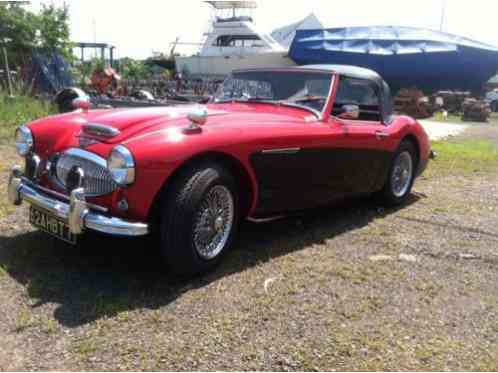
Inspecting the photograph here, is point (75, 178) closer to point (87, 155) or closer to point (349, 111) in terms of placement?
point (87, 155)

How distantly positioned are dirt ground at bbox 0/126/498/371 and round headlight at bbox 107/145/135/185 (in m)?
0.72

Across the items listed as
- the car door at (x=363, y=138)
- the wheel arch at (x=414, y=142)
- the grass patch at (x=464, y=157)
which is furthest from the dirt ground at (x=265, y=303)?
the grass patch at (x=464, y=157)

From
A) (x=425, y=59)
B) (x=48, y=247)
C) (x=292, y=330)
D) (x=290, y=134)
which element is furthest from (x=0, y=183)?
(x=425, y=59)

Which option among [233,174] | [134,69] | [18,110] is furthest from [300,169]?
[134,69]

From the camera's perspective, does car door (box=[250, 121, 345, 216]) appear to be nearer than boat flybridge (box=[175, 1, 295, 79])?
Yes

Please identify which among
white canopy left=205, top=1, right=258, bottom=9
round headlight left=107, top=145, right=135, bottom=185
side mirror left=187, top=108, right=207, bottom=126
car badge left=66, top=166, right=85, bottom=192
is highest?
white canopy left=205, top=1, right=258, bottom=9

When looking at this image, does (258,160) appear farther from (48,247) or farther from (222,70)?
(222,70)

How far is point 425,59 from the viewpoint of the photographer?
1606 cm

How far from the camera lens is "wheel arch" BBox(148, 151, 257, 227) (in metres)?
2.93

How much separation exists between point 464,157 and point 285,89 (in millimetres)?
5589

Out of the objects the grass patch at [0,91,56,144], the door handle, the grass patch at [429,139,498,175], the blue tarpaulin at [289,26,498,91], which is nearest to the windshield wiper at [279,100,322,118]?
the door handle

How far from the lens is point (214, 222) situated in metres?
3.20

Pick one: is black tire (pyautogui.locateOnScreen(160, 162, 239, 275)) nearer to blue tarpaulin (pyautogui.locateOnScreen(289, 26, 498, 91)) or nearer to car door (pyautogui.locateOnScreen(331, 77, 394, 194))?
car door (pyautogui.locateOnScreen(331, 77, 394, 194))

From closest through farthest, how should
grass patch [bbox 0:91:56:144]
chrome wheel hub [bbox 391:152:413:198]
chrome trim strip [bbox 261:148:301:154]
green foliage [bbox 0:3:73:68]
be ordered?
1. chrome trim strip [bbox 261:148:301:154]
2. chrome wheel hub [bbox 391:152:413:198]
3. grass patch [bbox 0:91:56:144]
4. green foliage [bbox 0:3:73:68]
